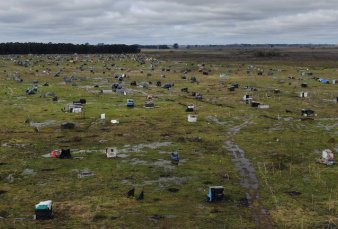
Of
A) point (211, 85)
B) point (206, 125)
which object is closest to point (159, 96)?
point (211, 85)

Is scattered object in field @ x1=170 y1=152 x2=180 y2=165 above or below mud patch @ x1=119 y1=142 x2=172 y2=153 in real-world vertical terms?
above

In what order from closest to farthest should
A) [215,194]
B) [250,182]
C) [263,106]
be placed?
[215,194], [250,182], [263,106]

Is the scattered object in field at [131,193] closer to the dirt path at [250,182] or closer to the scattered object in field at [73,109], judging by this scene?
the dirt path at [250,182]

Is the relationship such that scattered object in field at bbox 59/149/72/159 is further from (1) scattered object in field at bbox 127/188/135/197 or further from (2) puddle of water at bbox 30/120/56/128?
(2) puddle of water at bbox 30/120/56/128

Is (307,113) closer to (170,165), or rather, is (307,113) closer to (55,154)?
(170,165)

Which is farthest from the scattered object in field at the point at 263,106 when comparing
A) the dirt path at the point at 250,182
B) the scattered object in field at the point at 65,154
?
the scattered object in field at the point at 65,154

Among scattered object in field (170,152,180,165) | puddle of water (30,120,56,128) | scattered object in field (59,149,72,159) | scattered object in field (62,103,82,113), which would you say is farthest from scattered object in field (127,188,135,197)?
scattered object in field (62,103,82,113)

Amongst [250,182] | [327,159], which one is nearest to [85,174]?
[250,182]
